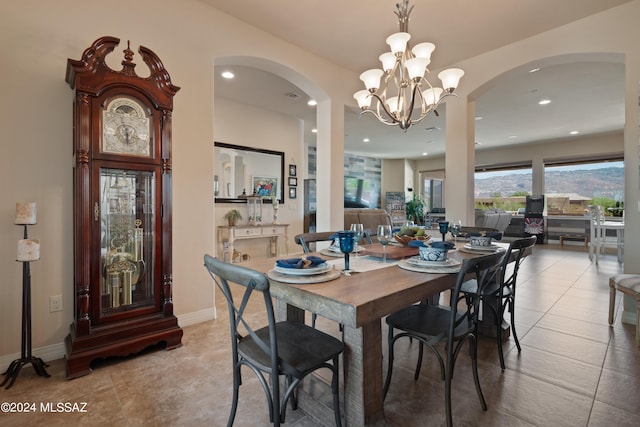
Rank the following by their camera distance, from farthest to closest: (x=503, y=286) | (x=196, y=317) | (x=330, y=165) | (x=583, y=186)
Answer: (x=583, y=186) < (x=330, y=165) < (x=196, y=317) < (x=503, y=286)

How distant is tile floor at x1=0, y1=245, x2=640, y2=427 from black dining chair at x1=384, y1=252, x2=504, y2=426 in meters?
0.19

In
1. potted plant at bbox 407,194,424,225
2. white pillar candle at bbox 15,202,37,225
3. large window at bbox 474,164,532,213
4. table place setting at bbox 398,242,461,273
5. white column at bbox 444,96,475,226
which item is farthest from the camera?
potted plant at bbox 407,194,424,225

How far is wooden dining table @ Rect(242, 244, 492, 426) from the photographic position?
3.58 feet

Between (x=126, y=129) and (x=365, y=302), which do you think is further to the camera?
(x=126, y=129)

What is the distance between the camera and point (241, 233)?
194 inches

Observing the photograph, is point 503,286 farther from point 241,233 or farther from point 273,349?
point 241,233

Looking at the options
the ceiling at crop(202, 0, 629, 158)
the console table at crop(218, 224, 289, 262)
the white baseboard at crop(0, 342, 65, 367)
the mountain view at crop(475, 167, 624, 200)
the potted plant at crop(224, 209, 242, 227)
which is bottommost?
the white baseboard at crop(0, 342, 65, 367)

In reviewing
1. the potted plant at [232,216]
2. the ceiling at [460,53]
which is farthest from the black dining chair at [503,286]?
the potted plant at [232,216]

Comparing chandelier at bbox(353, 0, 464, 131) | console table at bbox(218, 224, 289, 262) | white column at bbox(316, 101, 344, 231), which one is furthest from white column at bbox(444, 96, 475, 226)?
console table at bbox(218, 224, 289, 262)

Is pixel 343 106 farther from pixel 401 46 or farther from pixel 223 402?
pixel 223 402

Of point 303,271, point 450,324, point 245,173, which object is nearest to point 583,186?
point 245,173

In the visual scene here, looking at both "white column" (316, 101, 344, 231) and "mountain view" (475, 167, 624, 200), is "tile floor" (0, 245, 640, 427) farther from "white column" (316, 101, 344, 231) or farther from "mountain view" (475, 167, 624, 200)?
"mountain view" (475, 167, 624, 200)

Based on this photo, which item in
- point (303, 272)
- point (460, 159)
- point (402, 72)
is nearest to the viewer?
point (303, 272)

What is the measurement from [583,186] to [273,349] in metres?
10.4
